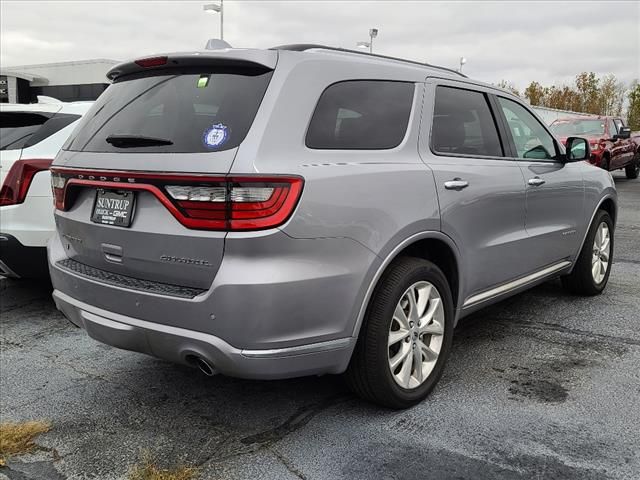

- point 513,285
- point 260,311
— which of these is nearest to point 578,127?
point 513,285

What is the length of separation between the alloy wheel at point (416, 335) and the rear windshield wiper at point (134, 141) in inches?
53.1

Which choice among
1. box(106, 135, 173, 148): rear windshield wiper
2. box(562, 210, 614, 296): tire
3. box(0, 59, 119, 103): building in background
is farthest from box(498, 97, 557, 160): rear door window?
box(0, 59, 119, 103): building in background

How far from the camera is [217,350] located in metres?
2.51

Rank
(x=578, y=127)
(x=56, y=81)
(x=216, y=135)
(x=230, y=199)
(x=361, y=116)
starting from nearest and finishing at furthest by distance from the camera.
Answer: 1. (x=230, y=199)
2. (x=216, y=135)
3. (x=361, y=116)
4. (x=578, y=127)
5. (x=56, y=81)

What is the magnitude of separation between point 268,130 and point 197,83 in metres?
0.55

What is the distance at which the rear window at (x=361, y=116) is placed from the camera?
2754 millimetres

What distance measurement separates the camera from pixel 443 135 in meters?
3.44

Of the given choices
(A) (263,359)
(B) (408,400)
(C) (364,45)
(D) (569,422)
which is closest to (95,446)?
(A) (263,359)

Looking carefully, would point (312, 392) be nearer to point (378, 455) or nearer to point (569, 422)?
point (378, 455)

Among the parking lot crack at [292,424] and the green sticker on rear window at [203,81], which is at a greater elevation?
the green sticker on rear window at [203,81]

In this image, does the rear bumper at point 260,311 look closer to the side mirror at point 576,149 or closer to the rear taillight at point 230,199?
the rear taillight at point 230,199

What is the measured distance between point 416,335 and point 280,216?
1117 millimetres

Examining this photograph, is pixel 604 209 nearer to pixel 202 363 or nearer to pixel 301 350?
pixel 301 350

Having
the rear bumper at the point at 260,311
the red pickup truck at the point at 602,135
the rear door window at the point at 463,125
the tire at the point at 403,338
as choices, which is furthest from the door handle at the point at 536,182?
the red pickup truck at the point at 602,135
